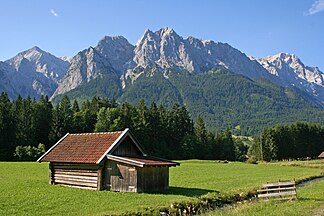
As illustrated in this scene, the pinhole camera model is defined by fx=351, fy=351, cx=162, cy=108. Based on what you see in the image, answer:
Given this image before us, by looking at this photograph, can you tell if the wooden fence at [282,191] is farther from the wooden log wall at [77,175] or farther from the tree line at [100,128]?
the tree line at [100,128]

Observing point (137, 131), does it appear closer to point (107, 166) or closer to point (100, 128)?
point (100, 128)

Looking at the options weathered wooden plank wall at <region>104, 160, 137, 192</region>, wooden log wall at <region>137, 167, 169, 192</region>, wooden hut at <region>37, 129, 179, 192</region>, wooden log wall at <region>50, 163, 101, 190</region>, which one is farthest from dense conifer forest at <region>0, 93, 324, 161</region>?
wooden log wall at <region>137, 167, 169, 192</region>

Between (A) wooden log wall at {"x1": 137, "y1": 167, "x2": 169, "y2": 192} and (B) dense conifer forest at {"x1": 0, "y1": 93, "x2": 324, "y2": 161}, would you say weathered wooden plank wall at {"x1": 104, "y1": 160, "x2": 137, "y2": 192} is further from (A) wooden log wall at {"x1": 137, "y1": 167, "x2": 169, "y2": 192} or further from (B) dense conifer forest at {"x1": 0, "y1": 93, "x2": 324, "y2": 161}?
(B) dense conifer forest at {"x1": 0, "y1": 93, "x2": 324, "y2": 161}

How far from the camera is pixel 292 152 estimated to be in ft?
427

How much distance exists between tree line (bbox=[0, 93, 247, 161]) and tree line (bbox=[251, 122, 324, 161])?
13872 mm

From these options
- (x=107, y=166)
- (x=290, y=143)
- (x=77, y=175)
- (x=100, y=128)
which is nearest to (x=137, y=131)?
(x=100, y=128)

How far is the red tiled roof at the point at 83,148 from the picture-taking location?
3409 cm

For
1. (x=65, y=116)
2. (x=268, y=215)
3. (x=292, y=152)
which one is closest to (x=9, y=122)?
(x=65, y=116)

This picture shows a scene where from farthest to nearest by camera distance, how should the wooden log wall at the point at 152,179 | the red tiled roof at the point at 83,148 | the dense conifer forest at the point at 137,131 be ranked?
the dense conifer forest at the point at 137,131
the red tiled roof at the point at 83,148
the wooden log wall at the point at 152,179

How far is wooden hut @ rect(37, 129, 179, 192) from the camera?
32531 mm

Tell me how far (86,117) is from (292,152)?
253 ft

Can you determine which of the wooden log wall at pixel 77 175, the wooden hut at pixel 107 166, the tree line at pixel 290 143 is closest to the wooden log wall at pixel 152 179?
the wooden hut at pixel 107 166

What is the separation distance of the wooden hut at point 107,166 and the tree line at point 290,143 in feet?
328

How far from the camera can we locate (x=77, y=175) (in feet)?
116
